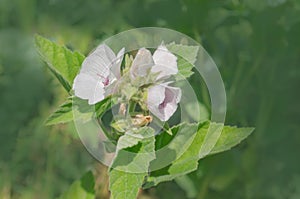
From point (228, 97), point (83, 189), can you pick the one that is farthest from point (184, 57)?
point (228, 97)

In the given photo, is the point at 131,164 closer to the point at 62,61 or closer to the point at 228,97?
the point at 62,61

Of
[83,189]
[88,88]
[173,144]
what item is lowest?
[83,189]

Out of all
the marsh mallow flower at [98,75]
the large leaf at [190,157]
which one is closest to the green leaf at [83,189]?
the large leaf at [190,157]

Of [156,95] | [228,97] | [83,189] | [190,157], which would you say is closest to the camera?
[156,95]

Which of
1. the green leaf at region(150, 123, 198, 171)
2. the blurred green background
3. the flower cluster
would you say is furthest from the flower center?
the blurred green background

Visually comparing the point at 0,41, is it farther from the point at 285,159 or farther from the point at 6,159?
the point at 285,159

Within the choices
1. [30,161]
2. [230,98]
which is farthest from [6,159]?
[230,98]

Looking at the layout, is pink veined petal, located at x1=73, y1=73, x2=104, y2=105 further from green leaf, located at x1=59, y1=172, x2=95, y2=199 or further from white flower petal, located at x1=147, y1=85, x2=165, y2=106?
green leaf, located at x1=59, y1=172, x2=95, y2=199

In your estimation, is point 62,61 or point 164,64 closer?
point 164,64
